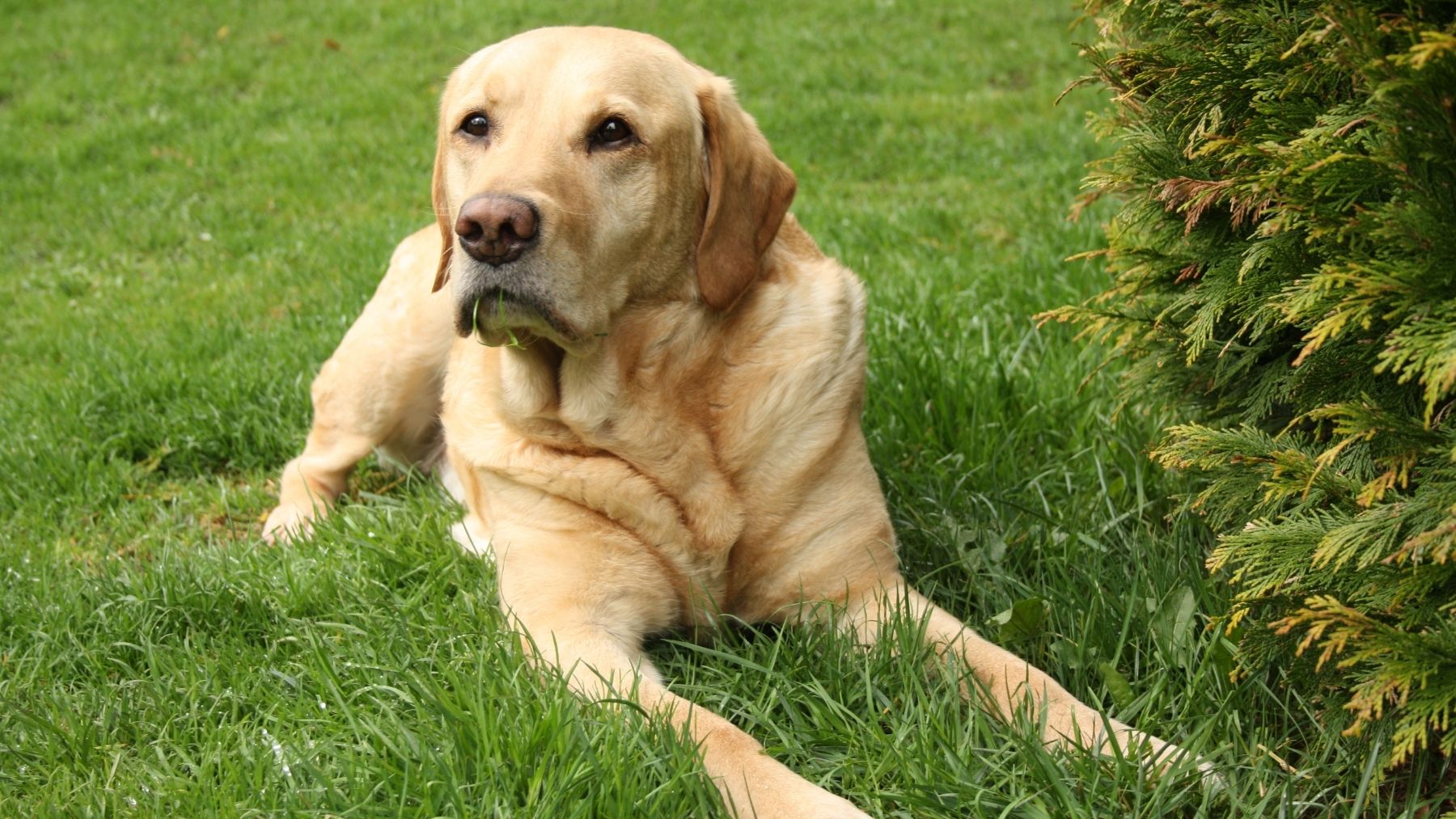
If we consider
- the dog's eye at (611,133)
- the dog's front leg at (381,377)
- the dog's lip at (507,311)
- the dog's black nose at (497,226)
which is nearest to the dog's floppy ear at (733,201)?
the dog's eye at (611,133)

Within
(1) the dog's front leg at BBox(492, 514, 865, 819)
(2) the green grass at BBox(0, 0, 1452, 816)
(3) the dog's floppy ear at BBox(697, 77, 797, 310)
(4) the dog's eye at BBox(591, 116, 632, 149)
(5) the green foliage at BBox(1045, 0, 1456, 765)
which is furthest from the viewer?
(3) the dog's floppy ear at BBox(697, 77, 797, 310)

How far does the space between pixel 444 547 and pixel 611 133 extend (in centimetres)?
125

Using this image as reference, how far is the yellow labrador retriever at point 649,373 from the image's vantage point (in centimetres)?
274

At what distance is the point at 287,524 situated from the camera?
381 centimetres

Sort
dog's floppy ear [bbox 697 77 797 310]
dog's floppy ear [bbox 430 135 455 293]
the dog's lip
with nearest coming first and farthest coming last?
1. the dog's lip
2. dog's floppy ear [bbox 697 77 797 310]
3. dog's floppy ear [bbox 430 135 455 293]

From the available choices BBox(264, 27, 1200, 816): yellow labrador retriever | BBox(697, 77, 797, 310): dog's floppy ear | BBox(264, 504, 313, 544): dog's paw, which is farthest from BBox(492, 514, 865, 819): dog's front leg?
BBox(264, 504, 313, 544): dog's paw

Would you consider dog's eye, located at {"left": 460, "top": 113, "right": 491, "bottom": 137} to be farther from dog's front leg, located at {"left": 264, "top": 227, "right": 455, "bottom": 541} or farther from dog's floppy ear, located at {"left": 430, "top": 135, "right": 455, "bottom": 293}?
dog's front leg, located at {"left": 264, "top": 227, "right": 455, "bottom": 541}

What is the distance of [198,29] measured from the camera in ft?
35.2

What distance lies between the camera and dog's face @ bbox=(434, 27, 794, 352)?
2.66 m

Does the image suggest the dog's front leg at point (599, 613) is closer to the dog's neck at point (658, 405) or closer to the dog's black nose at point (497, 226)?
the dog's neck at point (658, 405)

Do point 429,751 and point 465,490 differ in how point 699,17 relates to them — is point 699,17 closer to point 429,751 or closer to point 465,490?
point 465,490

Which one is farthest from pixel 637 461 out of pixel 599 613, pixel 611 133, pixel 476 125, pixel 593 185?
pixel 476 125

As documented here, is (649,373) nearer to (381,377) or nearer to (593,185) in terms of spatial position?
(593,185)

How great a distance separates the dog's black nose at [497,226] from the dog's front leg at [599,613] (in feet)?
2.25
